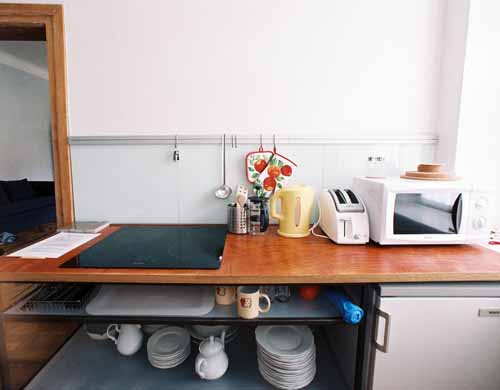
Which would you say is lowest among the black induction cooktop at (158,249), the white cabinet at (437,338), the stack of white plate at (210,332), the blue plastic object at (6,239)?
the stack of white plate at (210,332)

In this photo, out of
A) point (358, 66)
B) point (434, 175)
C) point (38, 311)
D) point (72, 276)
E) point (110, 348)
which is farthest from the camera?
point (358, 66)

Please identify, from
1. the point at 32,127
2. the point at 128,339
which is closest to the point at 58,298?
the point at 128,339

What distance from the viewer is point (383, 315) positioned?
0.89m

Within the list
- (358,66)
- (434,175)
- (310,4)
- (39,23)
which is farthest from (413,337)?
(39,23)

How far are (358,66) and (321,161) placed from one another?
1.72ft

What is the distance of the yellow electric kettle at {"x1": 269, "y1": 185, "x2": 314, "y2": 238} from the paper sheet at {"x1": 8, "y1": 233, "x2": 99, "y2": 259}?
2.79 ft

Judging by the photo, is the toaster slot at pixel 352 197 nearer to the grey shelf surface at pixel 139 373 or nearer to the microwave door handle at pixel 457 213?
the microwave door handle at pixel 457 213

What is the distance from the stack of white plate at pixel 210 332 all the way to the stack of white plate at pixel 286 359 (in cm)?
16

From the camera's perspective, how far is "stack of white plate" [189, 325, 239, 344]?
123 cm

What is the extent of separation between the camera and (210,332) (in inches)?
48.9

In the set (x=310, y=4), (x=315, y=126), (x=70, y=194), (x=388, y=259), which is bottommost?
(x=388, y=259)

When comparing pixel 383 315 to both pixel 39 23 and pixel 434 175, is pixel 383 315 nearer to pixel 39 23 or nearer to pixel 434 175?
pixel 434 175

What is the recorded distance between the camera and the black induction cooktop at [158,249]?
3.17 ft

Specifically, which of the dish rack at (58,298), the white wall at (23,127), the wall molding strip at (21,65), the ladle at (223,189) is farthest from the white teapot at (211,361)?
the white wall at (23,127)
